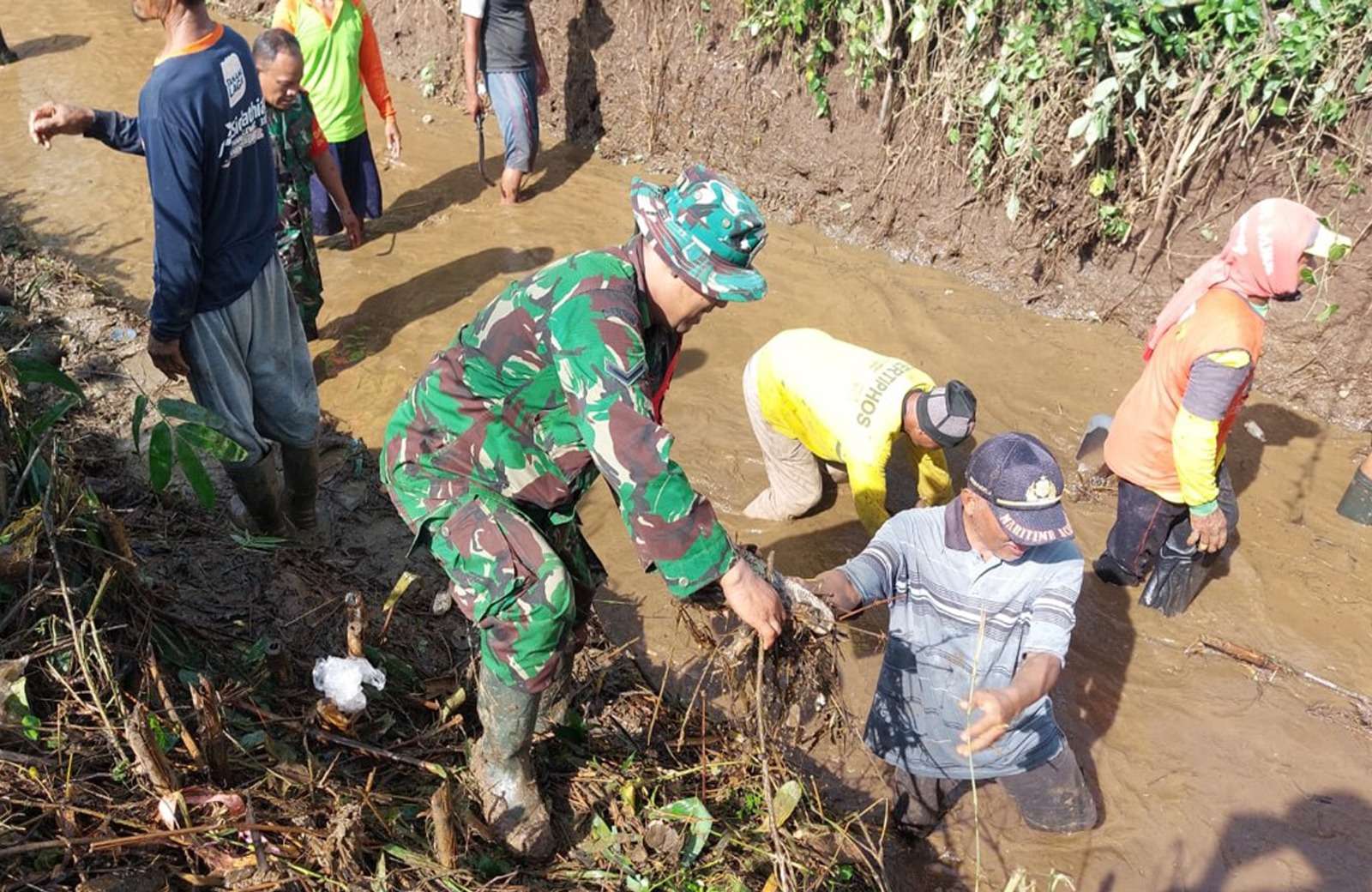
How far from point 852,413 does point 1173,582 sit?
62.6 inches

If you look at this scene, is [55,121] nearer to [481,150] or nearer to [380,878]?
[380,878]

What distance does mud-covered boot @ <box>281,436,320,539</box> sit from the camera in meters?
3.65

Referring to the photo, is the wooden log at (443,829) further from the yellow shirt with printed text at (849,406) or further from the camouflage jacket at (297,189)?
the camouflage jacket at (297,189)

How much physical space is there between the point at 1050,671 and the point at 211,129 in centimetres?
284

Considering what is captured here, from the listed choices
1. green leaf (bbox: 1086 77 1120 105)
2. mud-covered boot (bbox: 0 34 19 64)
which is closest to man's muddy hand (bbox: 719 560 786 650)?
green leaf (bbox: 1086 77 1120 105)

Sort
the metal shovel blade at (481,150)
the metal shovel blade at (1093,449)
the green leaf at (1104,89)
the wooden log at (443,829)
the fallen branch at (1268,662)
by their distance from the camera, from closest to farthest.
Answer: the wooden log at (443,829), the fallen branch at (1268,662), the metal shovel blade at (1093,449), the green leaf at (1104,89), the metal shovel blade at (481,150)

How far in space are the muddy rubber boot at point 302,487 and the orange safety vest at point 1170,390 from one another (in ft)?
10.4

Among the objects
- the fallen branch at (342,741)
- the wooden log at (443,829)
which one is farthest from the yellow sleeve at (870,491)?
the wooden log at (443,829)

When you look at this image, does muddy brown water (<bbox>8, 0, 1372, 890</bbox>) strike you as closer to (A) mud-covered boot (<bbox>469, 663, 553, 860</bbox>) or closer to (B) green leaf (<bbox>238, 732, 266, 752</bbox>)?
(A) mud-covered boot (<bbox>469, 663, 553, 860</bbox>)

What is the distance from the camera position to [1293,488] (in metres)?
4.79

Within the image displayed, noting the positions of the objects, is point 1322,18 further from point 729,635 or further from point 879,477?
point 729,635

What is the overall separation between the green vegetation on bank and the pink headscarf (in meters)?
1.92

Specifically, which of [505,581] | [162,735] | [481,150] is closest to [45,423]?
[162,735]

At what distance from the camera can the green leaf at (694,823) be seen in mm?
2359
